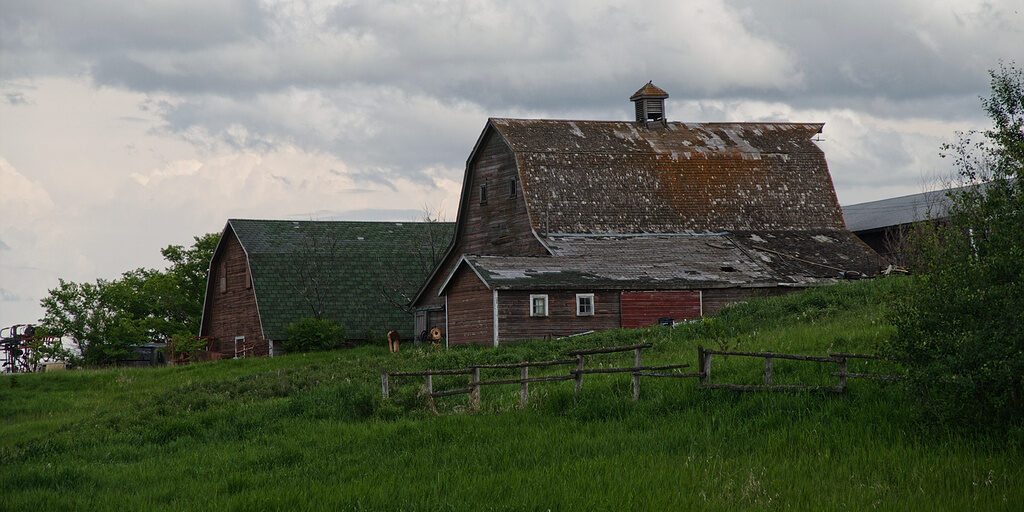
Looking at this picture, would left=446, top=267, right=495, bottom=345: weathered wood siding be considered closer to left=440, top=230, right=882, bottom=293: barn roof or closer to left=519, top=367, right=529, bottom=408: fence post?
left=440, top=230, right=882, bottom=293: barn roof

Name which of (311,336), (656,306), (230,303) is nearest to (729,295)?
(656,306)

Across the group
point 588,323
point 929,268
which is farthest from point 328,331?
point 929,268

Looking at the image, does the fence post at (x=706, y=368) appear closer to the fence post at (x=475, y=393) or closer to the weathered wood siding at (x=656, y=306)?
the fence post at (x=475, y=393)

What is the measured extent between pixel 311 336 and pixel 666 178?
17.8m

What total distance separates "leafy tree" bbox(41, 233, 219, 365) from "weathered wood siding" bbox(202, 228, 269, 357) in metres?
8.50

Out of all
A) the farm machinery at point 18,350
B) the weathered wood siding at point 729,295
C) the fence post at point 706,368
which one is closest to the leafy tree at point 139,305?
the farm machinery at point 18,350

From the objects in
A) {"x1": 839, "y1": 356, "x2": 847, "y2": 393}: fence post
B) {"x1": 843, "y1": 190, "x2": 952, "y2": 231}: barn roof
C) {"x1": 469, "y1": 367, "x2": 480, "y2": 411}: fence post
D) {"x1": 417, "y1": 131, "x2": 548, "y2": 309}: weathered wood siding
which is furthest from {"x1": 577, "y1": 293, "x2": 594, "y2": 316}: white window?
{"x1": 839, "y1": 356, "x2": 847, "y2": 393}: fence post

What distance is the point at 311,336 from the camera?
140 feet

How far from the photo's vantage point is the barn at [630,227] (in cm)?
3703

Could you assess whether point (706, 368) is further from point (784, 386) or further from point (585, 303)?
point (585, 303)

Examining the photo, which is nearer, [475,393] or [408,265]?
[475,393]

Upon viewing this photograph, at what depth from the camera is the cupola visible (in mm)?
52812

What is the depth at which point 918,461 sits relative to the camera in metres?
13.1

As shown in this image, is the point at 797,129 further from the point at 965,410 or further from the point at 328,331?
the point at 965,410
